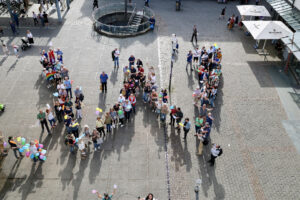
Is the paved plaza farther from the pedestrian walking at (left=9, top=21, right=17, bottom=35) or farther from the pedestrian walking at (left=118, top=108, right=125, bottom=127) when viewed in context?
the pedestrian walking at (left=9, top=21, right=17, bottom=35)

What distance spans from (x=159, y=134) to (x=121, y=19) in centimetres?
1724

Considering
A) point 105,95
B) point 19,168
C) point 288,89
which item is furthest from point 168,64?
point 19,168

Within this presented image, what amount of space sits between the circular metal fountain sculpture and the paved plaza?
1041 millimetres

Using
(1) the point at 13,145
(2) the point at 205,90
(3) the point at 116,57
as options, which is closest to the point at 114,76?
(3) the point at 116,57

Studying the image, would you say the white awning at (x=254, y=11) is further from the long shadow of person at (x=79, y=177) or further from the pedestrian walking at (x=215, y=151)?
the long shadow of person at (x=79, y=177)

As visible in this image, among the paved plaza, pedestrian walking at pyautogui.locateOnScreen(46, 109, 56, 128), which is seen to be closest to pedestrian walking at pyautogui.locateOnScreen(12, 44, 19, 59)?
the paved plaza

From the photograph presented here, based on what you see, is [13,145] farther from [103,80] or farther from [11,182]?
[103,80]

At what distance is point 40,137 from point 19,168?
193cm

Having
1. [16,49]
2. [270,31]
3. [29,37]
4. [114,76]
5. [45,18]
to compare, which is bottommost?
[114,76]

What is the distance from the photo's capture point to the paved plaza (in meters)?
11.8

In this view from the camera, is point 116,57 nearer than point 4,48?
Yes

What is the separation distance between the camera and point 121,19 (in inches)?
1105

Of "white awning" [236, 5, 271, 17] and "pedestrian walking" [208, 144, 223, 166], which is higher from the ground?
"white awning" [236, 5, 271, 17]

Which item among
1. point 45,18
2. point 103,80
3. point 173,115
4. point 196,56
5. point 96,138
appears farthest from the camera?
point 45,18
